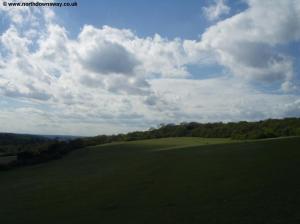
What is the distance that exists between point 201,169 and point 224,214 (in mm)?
17146

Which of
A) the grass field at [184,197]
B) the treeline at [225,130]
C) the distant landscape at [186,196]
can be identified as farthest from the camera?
the treeline at [225,130]

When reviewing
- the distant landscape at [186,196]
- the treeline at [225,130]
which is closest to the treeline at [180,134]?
the treeline at [225,130]

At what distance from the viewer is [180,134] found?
12300 centimetres

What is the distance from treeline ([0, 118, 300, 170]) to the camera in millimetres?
84631

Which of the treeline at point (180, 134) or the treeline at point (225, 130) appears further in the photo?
the treeline at point (225, 130)

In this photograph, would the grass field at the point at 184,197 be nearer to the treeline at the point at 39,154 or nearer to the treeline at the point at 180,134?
the treeline at the point at 39,154

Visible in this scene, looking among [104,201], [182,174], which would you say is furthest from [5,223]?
[182,174]

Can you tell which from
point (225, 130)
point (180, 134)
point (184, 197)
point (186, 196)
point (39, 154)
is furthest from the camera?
point (180, 134)

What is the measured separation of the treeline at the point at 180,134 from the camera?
→ 84.6 m

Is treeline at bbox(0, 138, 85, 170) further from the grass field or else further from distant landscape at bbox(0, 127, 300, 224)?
the grass field

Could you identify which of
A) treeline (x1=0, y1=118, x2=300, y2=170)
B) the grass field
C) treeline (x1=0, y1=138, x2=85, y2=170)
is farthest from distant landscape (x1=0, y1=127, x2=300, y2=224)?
treeline (x1=0, y1=118, x2=300, y2=170)

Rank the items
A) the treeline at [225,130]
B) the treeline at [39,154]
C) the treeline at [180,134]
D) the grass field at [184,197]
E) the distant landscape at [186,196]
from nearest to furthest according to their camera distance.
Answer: the grass field at [184,197]
the distant landscape at [186,196]
the treeline at [39,154]
the treeline at [180,134]
the treeline at [225,130]

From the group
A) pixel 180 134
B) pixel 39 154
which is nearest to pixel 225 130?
pixel 180 134

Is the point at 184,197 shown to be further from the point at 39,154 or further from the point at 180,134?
the point at 180,134
